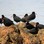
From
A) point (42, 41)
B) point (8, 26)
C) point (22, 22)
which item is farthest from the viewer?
point (22, 22)

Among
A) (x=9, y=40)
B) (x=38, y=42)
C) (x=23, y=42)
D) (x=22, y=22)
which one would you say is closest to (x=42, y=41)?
(x=38, y=42)

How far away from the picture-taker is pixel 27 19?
14.1 metres

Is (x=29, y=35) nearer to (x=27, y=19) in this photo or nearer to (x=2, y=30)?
(x=2, y=30)

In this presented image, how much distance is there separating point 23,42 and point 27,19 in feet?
10.5

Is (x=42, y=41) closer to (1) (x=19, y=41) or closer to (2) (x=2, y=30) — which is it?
(1) (x=19, y=41)

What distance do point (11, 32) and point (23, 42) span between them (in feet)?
2.54

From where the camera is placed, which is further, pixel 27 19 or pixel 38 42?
pixel 27 19

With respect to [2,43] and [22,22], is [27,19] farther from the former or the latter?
[2,43]

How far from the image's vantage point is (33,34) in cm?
1158

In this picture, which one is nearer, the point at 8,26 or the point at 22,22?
the point at 8,26

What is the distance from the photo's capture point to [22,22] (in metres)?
13.5

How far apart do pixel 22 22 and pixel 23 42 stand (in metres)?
2.61

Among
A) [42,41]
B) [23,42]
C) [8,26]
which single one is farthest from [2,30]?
[42,41]

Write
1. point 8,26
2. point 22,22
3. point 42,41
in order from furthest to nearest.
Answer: point 22,22
point 8,26
point 42,41
